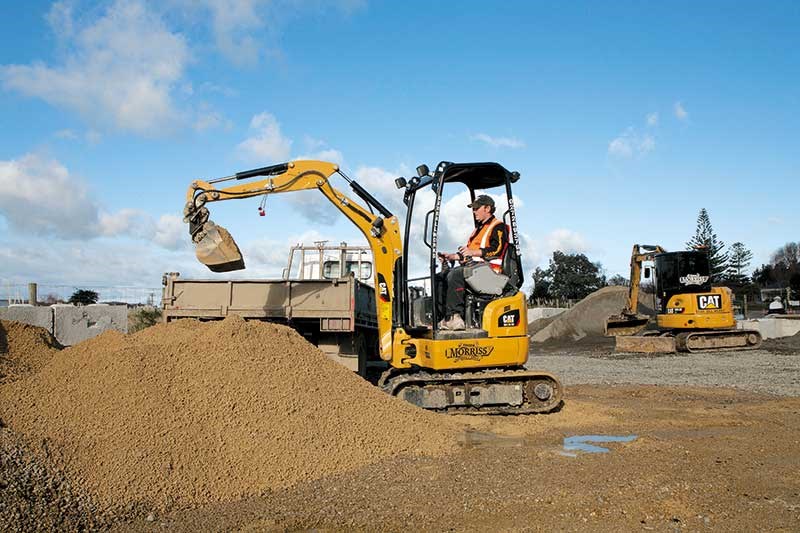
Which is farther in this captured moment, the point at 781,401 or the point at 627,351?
the point at 627,351

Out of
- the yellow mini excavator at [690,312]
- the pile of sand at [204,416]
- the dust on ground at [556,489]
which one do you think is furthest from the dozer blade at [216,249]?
the yellow mini excavator at [690,312]

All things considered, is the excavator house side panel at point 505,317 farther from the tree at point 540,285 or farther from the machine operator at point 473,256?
the tree at point 540,285

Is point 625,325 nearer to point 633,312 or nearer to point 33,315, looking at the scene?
point 633,312

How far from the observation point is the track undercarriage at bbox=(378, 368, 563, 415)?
7.98m

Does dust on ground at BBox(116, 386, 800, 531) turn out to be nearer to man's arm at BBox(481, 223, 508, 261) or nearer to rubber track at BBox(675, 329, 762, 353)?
man's arm at BBox(481, 223, 508, 261)

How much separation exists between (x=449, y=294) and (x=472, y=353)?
0.76 metres

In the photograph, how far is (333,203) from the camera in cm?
879

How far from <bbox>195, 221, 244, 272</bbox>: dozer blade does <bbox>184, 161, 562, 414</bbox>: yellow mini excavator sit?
0.04ft

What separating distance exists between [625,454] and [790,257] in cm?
10128

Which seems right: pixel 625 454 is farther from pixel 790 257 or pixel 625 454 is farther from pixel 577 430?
pixel 790 257

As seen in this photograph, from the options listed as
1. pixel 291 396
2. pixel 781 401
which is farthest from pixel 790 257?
pixel 291 396

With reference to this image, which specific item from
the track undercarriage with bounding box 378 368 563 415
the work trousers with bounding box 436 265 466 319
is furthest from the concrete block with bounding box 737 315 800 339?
the work trousers with bounding box 436 265 466 319

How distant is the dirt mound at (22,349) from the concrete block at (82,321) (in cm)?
638

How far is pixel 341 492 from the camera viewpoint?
16.6 ft
